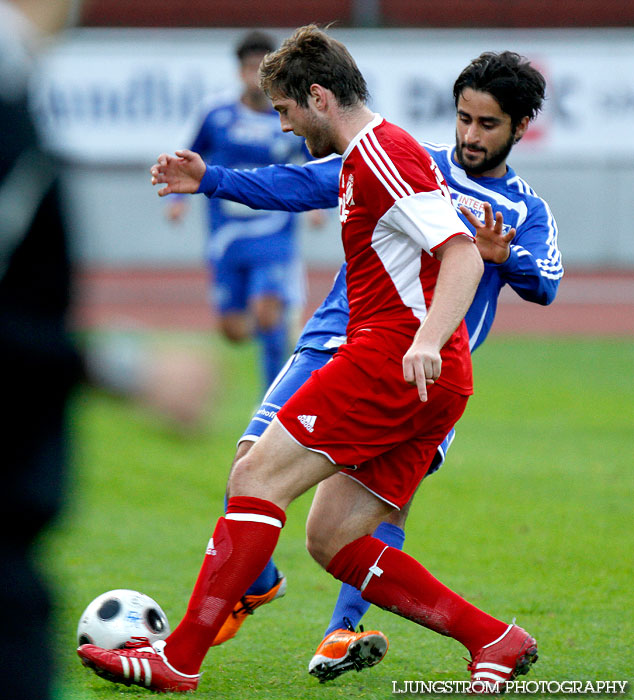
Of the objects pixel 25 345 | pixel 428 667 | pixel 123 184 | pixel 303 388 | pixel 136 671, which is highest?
pixel 25 345

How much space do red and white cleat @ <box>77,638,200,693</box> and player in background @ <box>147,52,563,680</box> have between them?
29.2 inches

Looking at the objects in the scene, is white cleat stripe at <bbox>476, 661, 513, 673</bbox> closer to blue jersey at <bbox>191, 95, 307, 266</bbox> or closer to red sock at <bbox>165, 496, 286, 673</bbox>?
red sock at <bbox>165, 496, 286, 673</bbox>

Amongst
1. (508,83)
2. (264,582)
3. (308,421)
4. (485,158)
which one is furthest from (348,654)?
(508,83)

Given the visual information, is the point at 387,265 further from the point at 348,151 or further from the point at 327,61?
the point at 327,61

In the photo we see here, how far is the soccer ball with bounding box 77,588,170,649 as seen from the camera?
14.1 feet

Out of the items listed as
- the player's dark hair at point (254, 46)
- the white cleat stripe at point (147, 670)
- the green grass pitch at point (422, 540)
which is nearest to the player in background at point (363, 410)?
the white cleat stripe at point (147, 670)

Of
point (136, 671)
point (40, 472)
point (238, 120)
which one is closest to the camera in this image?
point (40, 472)

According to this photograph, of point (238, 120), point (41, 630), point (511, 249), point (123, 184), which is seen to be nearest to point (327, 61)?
point (511, 249)

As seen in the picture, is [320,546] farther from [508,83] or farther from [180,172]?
[508,83]

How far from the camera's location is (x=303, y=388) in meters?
3.97

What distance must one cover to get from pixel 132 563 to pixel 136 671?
2113 mm

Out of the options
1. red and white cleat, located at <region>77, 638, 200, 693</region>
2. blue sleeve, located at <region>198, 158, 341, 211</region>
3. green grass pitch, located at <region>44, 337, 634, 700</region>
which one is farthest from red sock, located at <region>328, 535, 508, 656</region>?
blue sleeve, located at <region>198, 158, 341, 211</region>

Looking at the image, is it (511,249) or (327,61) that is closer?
(327,61)

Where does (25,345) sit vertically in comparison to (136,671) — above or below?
above
